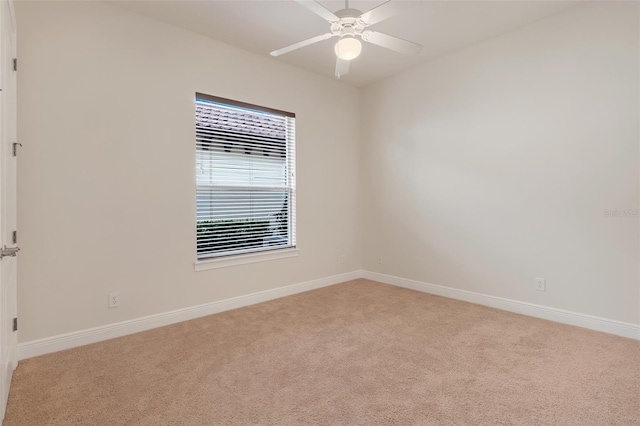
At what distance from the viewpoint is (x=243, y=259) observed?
3686mm

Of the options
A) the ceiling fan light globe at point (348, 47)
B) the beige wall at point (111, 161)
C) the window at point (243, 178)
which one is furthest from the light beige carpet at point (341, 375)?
the ceiling fan light globe at point (348, 47)

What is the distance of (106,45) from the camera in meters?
2.80

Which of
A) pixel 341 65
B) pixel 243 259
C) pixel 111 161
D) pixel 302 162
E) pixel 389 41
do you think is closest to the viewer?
pixel 389 41

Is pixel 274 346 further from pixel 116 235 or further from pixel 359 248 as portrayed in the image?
pixel 359 248

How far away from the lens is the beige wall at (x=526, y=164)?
2799 mm

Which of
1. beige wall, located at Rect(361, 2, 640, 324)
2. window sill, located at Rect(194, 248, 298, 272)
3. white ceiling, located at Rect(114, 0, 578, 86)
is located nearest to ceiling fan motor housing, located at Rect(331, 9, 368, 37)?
white ceiling, located at Rect(114, 0, 578, 86)

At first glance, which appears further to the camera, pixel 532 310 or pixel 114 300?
pixel 532 310

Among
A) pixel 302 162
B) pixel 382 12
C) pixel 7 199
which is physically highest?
pixel 382 12

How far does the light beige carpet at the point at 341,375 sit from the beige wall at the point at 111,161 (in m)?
0.41

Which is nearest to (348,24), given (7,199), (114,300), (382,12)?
(382,12)

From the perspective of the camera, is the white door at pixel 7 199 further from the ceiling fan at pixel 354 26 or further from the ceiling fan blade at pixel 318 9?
the ceiling fan at pixel 354 26

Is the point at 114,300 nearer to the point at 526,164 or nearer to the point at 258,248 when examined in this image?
the point at 258,248

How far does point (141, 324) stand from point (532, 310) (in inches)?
142

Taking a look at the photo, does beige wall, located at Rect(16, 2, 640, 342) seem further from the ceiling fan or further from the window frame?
the ceiling fan
